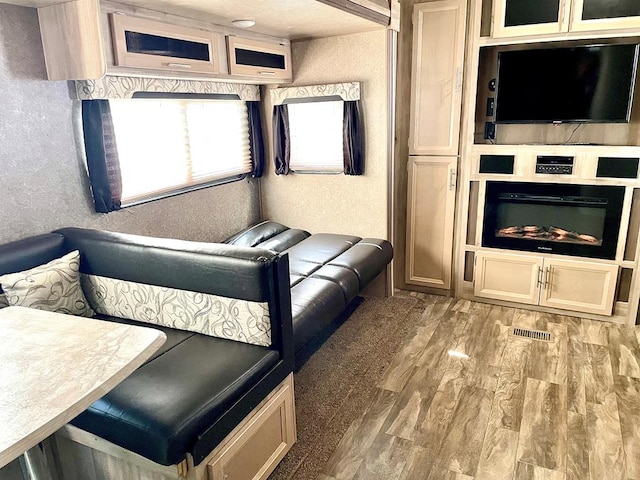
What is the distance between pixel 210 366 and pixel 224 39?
214 cm

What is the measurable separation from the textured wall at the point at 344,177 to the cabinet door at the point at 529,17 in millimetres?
803

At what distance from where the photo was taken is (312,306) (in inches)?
104

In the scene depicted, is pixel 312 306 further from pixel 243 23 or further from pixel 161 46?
pixel 243 23

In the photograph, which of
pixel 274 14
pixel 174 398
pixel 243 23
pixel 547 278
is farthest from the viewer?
pixel 547 278

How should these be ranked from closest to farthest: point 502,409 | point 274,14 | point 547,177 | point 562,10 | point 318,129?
1. point 502,409
2. point 274,14
3. point 562,10
4. point 547,177
5. point 318,129

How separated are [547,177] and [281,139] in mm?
2068

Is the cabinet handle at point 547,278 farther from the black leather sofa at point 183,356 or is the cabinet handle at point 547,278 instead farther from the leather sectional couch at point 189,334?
the black leather sofa at point 183,356

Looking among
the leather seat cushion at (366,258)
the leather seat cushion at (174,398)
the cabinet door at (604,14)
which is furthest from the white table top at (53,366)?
the cabinet door at (604,14)

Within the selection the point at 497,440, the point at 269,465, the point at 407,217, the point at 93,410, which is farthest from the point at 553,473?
the point at 407,217

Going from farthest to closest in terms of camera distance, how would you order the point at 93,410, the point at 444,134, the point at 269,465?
the point at 444,134 → the point at 269,465 → the point at 93,410

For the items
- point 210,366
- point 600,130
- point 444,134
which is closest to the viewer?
point 210,366

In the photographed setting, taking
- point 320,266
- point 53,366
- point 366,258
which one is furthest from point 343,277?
point 53,366

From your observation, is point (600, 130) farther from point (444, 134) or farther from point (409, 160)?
point (409, 160)

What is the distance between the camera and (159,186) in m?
3.21
